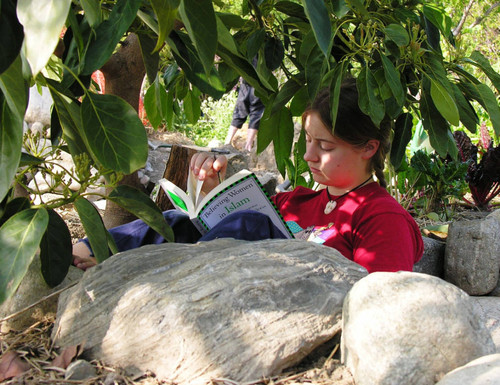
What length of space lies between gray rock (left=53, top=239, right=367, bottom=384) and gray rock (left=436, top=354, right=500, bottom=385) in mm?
333

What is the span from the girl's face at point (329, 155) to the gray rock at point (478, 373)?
1226mm

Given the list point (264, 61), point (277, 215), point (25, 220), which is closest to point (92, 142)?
point (25, 220)

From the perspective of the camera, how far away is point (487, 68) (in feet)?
5.96

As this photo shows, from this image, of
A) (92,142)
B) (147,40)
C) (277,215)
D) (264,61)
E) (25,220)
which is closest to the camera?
(92,142)

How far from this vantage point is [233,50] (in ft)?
3.86

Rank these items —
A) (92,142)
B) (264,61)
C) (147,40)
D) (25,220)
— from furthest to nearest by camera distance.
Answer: (264,61)
(147,40)
(25,220)
(92,142)

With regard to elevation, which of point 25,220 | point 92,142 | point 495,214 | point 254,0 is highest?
point 254,0

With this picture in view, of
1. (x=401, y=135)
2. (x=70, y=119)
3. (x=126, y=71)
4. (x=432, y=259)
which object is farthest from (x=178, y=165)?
(x=70, y=119)

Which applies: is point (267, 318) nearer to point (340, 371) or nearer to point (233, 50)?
point (340, 371)

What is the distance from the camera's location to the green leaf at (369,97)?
1.61 metres

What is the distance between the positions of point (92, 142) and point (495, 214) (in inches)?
110

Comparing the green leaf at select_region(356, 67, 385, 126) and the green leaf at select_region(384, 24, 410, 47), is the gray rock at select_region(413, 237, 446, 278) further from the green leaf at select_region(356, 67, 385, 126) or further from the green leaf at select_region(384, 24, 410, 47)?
the green leaf at select_region(384, 24, 410, 47)

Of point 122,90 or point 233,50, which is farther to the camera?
point 122,90

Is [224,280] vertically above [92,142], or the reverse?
[92,142]
